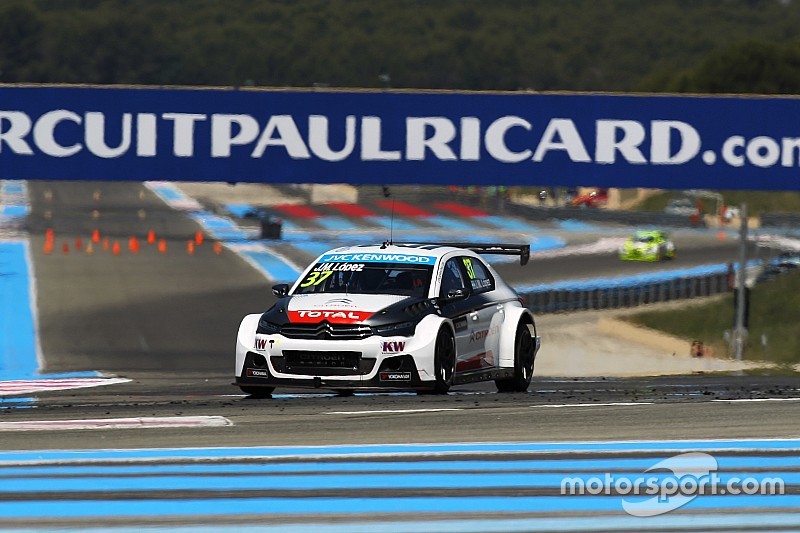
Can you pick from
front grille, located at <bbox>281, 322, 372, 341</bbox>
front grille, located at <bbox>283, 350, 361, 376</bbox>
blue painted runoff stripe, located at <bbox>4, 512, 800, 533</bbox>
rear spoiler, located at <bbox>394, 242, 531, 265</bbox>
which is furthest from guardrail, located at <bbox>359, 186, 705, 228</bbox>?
blue painted runoff stripe, located at <bbox>4, 512, 800, 533</bbox>

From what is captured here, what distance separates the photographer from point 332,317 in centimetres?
1362

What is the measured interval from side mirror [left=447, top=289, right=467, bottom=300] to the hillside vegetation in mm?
126299

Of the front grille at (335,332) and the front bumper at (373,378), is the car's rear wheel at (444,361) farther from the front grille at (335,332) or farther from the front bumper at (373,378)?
the front grille at (335,332)

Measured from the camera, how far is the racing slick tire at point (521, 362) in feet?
50.5

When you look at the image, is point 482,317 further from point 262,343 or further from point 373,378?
point 262,343

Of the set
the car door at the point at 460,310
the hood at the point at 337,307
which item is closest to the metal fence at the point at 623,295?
the car door at the point at 460,310

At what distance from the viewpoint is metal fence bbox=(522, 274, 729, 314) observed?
20.6 meters

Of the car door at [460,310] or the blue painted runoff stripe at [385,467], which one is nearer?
the blue painted runoff stripe at [385,467]

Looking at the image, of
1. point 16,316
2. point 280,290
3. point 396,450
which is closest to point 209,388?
point 280,290

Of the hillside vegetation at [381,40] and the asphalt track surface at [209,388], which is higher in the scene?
the hillside vegetation at [381,40]

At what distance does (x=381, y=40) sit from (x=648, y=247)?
451 feet

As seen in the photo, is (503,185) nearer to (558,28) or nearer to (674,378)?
(674,378)

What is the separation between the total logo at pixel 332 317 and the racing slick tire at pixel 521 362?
2.27 meters

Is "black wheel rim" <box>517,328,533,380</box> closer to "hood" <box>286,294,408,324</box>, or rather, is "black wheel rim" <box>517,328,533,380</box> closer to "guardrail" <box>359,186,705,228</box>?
"hood" <box>286,294,408,324</box>
